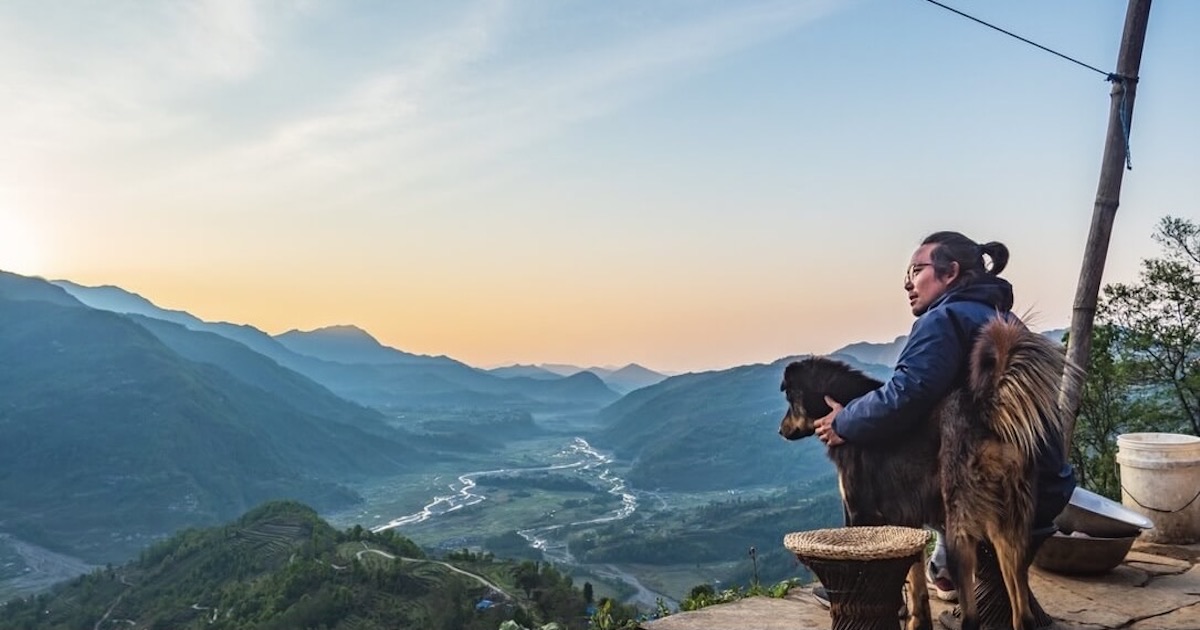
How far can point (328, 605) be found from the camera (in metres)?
46.3

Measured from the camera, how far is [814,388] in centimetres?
372

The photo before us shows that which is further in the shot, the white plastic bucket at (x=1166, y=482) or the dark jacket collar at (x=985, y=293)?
the white plastic bucket at (x=1166, y=482)

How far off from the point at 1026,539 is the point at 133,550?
9849cm

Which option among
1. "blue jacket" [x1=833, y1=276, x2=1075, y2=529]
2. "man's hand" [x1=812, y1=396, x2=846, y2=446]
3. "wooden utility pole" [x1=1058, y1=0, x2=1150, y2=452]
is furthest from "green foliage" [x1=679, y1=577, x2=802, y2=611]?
"wooden utility pole" [x1=1058, y1=0, x2=1150, y2=452]

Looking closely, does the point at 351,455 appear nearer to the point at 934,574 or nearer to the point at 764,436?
the point at 764,436

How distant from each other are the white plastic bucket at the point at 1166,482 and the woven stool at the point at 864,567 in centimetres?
342

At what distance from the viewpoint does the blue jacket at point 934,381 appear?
10.4 feet

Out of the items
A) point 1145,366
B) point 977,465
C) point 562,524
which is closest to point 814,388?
point 977,465

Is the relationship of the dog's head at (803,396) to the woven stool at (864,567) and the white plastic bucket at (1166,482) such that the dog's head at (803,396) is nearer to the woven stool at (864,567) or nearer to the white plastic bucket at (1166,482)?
the woven stool at (864,567)

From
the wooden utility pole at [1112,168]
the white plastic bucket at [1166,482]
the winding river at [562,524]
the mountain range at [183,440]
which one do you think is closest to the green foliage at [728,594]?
the wooden utility pole at [1112,168]

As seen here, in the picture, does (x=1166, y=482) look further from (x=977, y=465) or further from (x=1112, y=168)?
(x=977, y=465)

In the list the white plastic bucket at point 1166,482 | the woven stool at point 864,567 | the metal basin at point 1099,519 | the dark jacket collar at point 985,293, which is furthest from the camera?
the white plastic bucket at point 1166,482

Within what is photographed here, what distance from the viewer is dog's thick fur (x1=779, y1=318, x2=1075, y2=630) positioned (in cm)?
307

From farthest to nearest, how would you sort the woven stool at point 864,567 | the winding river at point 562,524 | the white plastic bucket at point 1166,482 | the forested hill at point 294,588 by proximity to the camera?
the winding river at point 562,524 → the forested hill at point 294,588 → the white plastic bucket at point 1166,482 → the woven stool at point 864,567
